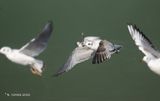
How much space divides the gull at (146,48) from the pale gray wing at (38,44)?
1.63ft

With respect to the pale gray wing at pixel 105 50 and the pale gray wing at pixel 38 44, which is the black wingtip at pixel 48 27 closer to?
the pale gray wing at pixel 38 44

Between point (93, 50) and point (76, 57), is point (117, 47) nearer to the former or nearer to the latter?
point (93, 50)

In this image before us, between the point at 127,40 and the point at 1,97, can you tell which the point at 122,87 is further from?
the point at 1,97

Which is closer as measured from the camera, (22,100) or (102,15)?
(102,15)

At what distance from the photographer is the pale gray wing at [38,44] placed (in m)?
2.23

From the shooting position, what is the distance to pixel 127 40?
7.11 feet

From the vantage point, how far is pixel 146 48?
2.15 metres

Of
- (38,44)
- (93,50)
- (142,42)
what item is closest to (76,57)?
(93,50)

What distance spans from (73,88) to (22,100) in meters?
0.33

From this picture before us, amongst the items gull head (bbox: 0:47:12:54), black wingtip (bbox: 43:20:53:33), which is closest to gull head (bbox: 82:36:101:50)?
black wingtip (bbox: 43:20:53:33)

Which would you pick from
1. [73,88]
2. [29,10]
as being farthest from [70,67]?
[29,10]

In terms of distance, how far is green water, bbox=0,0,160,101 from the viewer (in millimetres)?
2146

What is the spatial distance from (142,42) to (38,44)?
63 cm

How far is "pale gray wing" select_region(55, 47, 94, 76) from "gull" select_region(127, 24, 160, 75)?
0.28m
